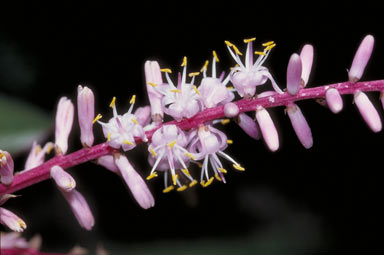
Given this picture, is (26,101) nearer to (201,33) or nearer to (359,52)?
(201,33)

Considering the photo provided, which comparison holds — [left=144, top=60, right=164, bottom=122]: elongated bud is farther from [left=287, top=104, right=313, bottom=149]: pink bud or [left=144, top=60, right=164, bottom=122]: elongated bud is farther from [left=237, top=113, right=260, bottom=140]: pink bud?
[left=287, top=104, right=313, bottom=149]: pink bud

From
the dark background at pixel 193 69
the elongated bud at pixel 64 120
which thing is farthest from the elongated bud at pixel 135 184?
the dark background at pixel 193 69

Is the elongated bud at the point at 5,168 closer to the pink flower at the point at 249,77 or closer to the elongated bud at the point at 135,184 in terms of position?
the elongated bud at the point at 135,184

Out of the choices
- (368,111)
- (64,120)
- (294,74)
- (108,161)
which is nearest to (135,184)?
(108,161)

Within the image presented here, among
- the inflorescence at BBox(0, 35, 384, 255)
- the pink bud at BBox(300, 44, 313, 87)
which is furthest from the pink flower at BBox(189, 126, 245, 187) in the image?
the pink bud at BBox(300, 44, 313, 87)

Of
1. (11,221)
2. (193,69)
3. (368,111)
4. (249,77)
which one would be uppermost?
(193,69)

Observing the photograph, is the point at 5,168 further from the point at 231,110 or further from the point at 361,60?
the point at 361,60
